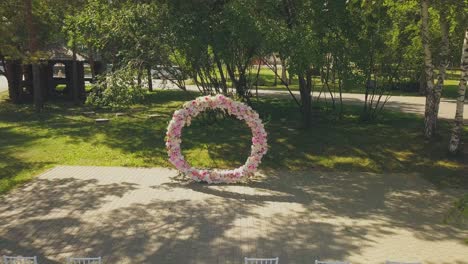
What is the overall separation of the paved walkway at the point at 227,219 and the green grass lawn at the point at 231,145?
42.6 inches

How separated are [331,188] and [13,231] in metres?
7.66

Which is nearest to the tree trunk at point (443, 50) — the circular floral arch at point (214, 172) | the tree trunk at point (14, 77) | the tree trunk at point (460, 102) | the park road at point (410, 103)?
the tree trunk at point (460, 102)

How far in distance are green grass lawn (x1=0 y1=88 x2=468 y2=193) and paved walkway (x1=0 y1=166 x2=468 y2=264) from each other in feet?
3.55

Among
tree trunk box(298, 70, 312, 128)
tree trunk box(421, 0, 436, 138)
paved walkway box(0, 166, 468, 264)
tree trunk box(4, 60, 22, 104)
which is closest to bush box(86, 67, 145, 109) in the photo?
paved walkway box(0, 166, 468, 264)

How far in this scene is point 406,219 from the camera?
10.0 m

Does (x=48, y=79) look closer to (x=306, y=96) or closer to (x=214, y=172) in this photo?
(x=306, y=96)

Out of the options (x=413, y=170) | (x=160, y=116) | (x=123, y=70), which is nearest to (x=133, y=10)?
(x=123, y=70)

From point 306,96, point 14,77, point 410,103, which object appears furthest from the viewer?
point 14,77

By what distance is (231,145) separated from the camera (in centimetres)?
1620

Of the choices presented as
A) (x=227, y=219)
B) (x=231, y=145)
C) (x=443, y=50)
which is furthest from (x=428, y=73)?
(x=227, y=219)

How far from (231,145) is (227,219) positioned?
6572 mm

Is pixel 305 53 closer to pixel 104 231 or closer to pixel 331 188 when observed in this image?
pixel 331 188

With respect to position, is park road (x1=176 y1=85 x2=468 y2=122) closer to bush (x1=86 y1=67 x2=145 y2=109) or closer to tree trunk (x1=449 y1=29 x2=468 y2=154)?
tree trunk (x1=449 y1=29 x2=468 y2=154)

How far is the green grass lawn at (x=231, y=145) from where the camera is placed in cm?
1412
